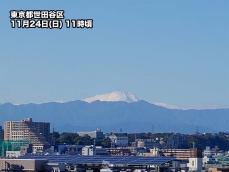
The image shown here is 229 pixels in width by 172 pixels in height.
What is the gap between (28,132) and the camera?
152875 millimetres

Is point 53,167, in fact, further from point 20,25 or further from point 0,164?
point 20,25

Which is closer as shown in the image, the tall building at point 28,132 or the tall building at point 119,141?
the tall building at point 28,132

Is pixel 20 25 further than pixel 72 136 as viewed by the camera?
No

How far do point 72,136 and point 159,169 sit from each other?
10359 centimetres

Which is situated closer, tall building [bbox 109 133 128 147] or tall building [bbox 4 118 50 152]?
tall building [bbox 4 118 50 152]

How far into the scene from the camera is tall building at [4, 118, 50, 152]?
493 ft

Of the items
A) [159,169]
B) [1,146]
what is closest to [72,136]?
[1,146]

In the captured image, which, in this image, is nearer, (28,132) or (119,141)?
(28,132)

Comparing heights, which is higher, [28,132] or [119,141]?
[28,132]

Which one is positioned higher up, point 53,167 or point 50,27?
point 50,27

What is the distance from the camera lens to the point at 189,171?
6694 cm

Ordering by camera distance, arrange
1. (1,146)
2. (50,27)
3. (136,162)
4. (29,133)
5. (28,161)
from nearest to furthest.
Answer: (50,27), (28,161), (136,162), (1,146), (29,133)

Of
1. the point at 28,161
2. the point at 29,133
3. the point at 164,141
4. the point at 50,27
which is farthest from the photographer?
the point at 164,141

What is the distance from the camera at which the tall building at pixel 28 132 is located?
150m
